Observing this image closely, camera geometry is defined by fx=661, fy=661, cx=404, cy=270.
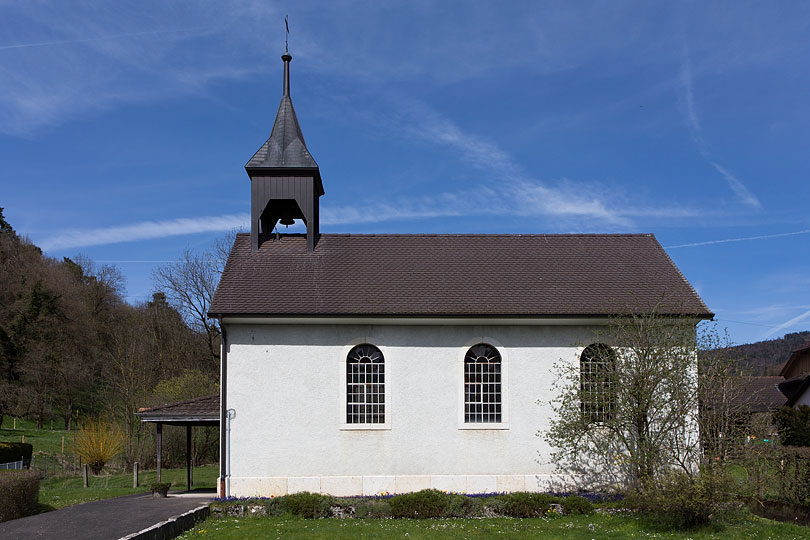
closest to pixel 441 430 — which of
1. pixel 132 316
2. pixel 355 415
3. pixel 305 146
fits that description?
pixel 355 415

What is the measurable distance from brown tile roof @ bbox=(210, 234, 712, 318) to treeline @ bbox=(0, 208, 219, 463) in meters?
17.6

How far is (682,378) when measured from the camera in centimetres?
1602

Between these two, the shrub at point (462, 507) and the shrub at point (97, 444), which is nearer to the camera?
the shrub at point (462, 507)

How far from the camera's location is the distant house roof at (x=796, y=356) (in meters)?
47.8

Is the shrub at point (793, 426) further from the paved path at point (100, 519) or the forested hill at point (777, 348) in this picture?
the forested hill at point (777, 348)

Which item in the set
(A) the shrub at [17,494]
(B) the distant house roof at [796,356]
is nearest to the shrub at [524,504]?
(A) the shrub at [17,494]

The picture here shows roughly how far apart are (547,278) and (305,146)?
9064 millimetres

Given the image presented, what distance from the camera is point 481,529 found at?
14367 mm

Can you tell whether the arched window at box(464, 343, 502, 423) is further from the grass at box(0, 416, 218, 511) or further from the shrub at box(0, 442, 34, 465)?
the shrub at box(0, 442, 34, 465)

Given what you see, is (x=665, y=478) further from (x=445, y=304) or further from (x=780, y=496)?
(x=445, y=304)

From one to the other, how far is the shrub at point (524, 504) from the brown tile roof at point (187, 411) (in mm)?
8239

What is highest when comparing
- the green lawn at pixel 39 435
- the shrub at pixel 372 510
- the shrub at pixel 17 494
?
the shrub at pixel 17 494

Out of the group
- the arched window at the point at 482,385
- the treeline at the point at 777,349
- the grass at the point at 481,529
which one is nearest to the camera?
the grass at the point at 481,529

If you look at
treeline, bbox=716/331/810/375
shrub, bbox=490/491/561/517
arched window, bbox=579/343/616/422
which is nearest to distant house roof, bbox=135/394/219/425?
shrub, bbox=490/491/561/517
